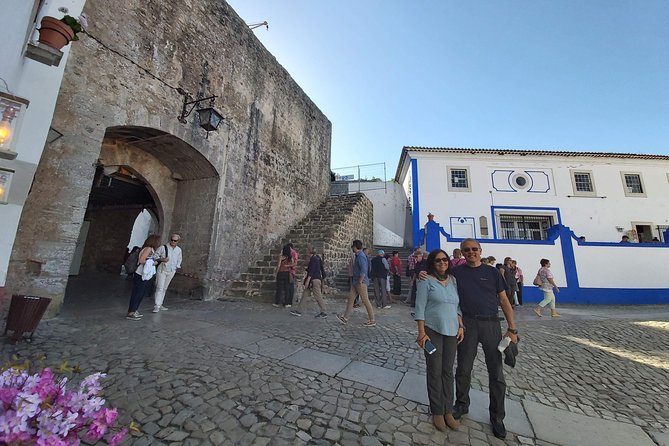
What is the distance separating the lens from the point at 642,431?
2543 mm

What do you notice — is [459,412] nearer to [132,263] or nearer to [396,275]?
[132,263]

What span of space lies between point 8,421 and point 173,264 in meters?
5.20

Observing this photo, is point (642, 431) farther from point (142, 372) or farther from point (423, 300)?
point (142, 372)

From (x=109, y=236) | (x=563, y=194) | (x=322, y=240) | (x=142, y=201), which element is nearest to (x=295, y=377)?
(x=322, y=240)

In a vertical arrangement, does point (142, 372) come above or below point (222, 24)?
below

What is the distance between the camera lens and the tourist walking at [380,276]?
7.61 metres

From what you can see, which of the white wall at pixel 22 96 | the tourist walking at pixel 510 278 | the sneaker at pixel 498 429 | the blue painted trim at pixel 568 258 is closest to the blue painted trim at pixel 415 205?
the tourist walking at pixel 510 278

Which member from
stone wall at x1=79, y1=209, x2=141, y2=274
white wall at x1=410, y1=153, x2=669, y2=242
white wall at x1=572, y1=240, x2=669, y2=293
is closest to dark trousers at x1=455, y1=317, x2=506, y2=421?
white wall at x1=572, y1=240, x2=669, y2=293

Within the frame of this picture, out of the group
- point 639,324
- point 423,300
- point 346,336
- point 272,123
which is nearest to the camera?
point 423,300

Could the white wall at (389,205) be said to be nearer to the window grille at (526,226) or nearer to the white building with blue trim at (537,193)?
the white building with blue trim at (537,193)

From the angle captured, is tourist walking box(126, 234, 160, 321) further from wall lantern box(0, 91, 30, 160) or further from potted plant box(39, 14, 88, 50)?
potted plant box(39, 14, 88, 50)

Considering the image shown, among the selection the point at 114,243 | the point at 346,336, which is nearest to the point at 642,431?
the point at 346,336

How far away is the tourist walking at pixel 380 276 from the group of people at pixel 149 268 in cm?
458

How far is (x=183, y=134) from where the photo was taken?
6602 millimetres
